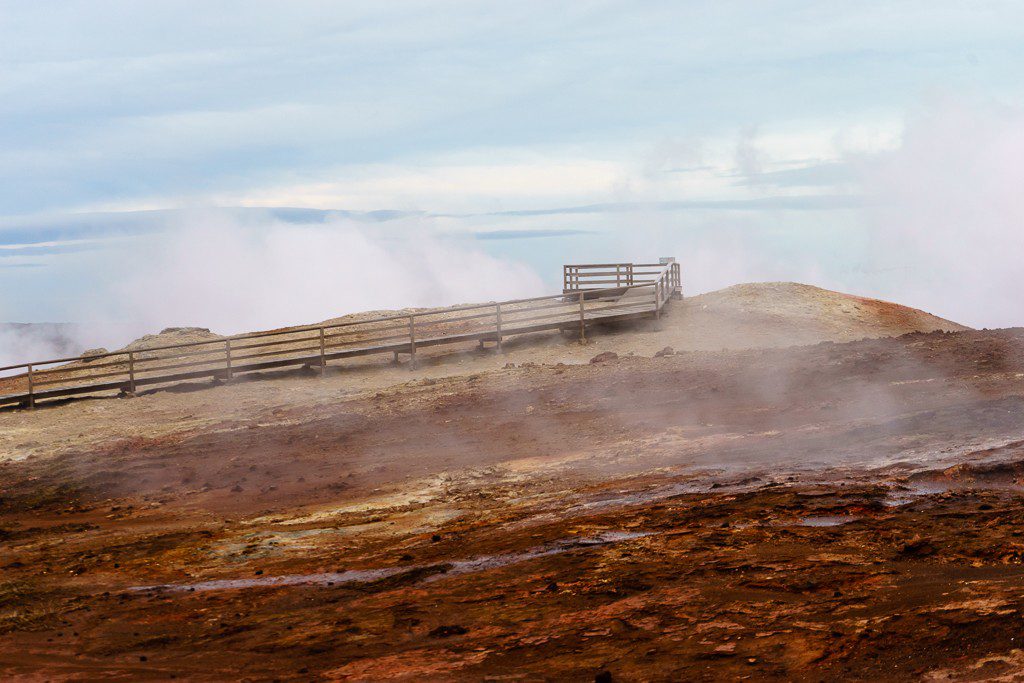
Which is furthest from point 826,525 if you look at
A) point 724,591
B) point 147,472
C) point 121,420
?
point 121,420

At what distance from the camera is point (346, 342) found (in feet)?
95.7

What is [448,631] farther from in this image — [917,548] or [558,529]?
[917,548]

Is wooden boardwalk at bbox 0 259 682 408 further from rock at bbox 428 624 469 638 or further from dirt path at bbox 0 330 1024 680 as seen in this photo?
rock at bbox 428 624 469 638

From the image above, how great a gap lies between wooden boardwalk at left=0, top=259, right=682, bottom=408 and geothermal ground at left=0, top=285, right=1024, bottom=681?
14.2 feet

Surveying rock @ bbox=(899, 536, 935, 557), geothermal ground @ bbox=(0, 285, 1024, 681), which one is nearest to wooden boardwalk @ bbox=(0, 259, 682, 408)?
Answer: geothermal ground @ bbox=(0, 285, 1024, 681)

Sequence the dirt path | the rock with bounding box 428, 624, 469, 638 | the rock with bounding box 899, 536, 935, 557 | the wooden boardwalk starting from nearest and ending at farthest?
the dirt path
the rock with bounding box 428, 624, 469, 638
the rock with bounding box 899, 536, 935, 557
the wooden boardwalk

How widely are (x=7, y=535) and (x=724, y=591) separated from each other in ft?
33.2

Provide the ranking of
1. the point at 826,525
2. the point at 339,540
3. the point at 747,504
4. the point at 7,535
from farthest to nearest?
1. the point at 7,535
2. the point at 339,540
3. the point at 747,504
4. the point at 826,525

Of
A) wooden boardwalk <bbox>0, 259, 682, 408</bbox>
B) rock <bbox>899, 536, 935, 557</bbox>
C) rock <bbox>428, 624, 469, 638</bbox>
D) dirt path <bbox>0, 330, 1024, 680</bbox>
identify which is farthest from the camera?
wooden boardwalk <bbox>0, 259, 682, 408</bbox>

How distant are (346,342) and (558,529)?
20.3 m

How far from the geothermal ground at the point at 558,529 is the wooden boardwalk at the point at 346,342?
4.32m

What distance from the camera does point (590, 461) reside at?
1342 cm

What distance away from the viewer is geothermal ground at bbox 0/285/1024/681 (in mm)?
6750

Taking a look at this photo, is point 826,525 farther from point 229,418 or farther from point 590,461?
point 229,418
